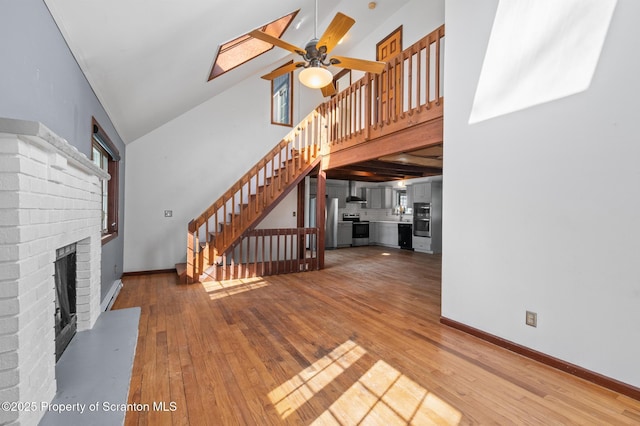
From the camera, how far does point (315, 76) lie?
3033mm

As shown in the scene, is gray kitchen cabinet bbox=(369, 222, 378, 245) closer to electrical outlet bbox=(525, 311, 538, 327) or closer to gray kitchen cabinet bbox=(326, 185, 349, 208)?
gray kitchen cabinet bbox=(326, 185, 349, 208)

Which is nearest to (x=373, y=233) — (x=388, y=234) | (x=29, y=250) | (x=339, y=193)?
(x=388, y=234)

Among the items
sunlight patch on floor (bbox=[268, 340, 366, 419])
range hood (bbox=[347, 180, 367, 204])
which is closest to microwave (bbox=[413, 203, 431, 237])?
range hood (bbox=[347, 180, 367, 204])

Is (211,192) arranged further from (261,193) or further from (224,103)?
(224,103)

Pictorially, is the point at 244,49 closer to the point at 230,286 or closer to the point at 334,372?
the point at 230,286

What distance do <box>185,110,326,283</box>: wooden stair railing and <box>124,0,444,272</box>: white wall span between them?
1.78ft

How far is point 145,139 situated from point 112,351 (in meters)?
4.25

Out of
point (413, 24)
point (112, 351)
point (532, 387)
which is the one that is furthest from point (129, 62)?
point (413, 24)

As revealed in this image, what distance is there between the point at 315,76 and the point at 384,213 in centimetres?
740

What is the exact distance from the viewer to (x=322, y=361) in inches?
89.8

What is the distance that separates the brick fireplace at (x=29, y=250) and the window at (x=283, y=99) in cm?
521

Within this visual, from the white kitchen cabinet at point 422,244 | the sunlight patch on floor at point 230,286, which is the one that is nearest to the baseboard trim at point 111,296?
the sunlight patch on floor at point 230,286

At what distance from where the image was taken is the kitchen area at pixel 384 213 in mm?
7957

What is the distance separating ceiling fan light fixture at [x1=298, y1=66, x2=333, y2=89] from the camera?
9.81 ft
